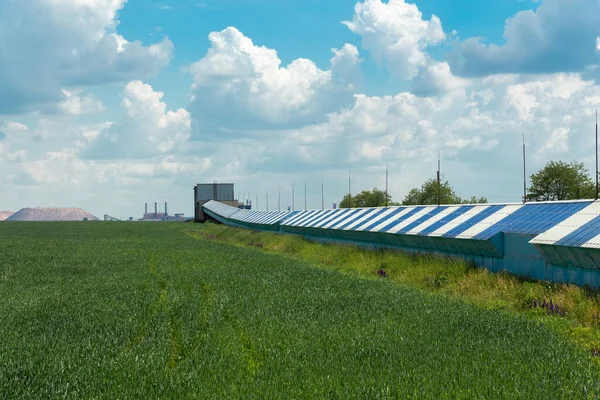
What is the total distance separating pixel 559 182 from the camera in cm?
10869

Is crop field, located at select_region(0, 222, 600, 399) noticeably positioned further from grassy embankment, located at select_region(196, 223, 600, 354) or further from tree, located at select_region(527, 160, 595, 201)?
tree, located at select_region(527, 160, 595, 201)

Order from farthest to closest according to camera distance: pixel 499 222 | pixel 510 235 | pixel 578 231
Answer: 1. pixel 499 222
2. pixel 510 235
3. pixel 578 231

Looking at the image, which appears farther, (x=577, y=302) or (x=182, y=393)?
(x=577, y=302)

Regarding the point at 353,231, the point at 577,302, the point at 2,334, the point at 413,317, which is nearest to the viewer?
the point at 2,334

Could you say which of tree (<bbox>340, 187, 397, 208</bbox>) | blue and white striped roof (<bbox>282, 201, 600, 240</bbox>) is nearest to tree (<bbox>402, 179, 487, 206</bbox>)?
tree (<bbox>340, 187, 397, 208</bbox>)

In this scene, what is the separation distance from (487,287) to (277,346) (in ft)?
34.7

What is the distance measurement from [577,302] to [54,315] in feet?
43.5

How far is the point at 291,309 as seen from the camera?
58.4 ft

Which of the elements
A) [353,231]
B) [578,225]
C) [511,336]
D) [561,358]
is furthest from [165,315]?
[353,231]

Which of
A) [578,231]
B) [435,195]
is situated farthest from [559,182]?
[578,231]

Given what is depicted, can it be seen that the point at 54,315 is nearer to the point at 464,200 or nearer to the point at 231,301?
the point at 231,301

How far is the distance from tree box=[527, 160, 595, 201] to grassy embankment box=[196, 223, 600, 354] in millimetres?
79574

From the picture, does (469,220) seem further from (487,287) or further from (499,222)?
(487,287)

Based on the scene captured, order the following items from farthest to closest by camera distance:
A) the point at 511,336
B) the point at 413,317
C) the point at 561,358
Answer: the point at 413,317 → the point at 511,336 → the point at 561,358
